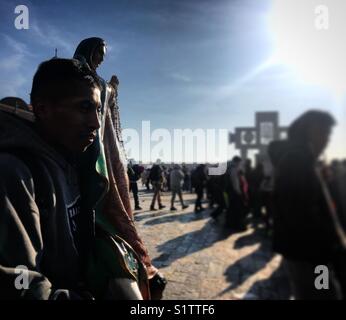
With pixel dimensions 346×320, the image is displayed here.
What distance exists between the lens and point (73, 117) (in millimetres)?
891

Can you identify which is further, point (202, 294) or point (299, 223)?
point (202, 294)

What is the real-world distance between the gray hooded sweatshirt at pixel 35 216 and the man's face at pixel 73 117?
52 mm

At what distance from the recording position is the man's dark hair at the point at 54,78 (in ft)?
2.85

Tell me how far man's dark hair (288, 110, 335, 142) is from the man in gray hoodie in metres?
0.62

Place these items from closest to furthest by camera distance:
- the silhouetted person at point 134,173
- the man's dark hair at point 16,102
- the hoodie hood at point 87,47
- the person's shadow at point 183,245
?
1. the man's dark hair at point 16,102
2. the hoodie hood at point 87,47
3. the silhouetted person at point 134,173
4. the person's shadow at point 183,245

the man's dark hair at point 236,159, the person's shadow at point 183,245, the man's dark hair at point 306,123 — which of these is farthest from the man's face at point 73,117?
the person's shadow at point 183,245

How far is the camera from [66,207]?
0.91 meters

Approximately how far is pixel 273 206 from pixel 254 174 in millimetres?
118

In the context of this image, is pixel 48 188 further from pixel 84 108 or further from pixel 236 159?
pixel 236 159

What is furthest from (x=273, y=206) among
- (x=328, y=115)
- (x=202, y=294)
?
(x=202, y=294)

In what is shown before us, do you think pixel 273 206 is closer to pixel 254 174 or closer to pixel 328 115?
pixel 254 174

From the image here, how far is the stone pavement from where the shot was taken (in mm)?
1134

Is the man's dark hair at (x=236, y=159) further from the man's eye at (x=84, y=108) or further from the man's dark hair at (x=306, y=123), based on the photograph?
the man's eye at (x=84, y=108)

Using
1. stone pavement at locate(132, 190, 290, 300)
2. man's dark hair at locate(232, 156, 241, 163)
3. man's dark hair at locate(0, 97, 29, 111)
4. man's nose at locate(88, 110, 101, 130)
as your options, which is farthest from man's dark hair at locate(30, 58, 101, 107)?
stone pavement at locate(132, 190, 290, 300)
